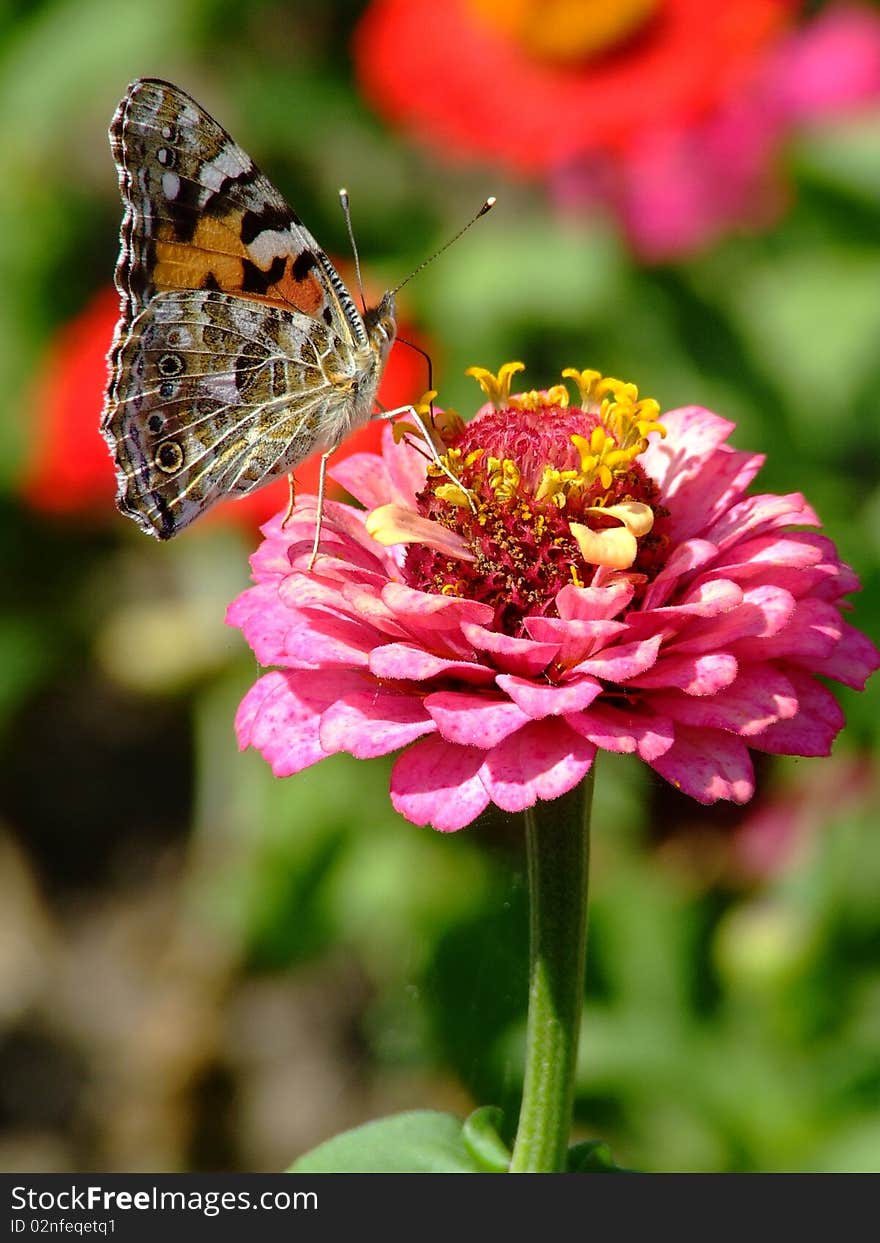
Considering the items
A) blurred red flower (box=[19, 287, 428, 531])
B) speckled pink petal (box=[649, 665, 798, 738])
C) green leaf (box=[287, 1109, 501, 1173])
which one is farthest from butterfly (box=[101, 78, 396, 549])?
blurred red flower (box=[19, 287, 428, 531])

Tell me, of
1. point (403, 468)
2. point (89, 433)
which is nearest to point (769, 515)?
point (403, 468)

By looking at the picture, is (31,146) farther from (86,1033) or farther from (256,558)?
(256,558)

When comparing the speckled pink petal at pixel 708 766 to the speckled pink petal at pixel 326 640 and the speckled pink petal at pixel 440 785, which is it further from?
the speckled pink petal at pixel 326 640

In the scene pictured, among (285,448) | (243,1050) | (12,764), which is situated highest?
(285,448)

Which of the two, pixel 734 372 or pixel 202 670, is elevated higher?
pixel 734 372

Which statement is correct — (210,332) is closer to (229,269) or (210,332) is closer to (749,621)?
(229,269)

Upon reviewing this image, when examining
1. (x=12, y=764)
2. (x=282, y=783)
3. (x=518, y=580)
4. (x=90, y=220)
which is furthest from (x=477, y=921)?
(x=90, y=220)

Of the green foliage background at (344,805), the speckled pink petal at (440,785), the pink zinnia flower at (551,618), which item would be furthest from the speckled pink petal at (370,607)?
the green foliage background at (344,805)
